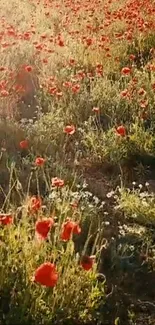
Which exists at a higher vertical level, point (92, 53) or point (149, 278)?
point (92, 53)

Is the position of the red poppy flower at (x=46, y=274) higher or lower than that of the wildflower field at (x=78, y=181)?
higher

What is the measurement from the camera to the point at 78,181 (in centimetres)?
367

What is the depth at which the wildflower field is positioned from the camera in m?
2.28

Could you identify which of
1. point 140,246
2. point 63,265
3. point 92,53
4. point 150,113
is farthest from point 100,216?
point 92,53

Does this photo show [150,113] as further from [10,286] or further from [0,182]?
[10,286]

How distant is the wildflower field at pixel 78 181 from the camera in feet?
7.48

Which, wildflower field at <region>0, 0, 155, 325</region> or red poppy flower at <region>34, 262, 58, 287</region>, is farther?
wildflower field at <region>0, 0, 155, 325</region>

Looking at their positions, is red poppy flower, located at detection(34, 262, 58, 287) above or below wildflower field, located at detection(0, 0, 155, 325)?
above

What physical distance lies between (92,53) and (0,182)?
9.20 feet

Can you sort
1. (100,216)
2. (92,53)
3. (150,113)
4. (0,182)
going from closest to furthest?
(100,216), (0,182), (150,113), (92,53)

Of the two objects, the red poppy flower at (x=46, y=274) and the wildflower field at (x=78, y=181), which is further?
the wildflower field at (x=78, y=181)

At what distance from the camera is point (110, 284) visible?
272 centimetres

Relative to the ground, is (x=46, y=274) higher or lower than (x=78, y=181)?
higher

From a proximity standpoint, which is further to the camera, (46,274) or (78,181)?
(78,181)
